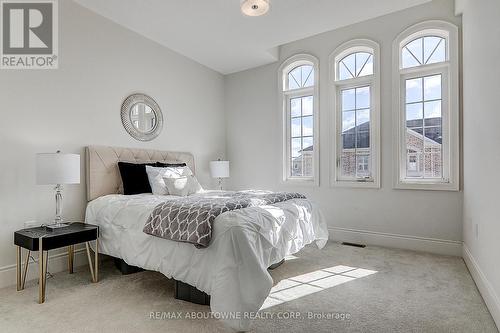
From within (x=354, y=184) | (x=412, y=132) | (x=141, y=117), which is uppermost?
(x=141, y=117)

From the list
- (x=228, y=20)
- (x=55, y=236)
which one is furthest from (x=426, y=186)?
(x=55, y=236)

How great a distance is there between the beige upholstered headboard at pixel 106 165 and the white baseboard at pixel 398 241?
9.34 feet

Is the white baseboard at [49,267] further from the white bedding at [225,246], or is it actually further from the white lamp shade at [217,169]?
the white lamp shade at [217,169]

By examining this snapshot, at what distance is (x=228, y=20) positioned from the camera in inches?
141

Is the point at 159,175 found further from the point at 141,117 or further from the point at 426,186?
the point at 426,186

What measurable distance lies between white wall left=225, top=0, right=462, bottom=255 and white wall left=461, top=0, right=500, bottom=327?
36 cm

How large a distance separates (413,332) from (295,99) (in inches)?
141

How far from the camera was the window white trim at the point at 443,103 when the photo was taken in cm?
339

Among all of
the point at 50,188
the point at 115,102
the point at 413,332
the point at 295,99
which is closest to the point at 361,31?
the point at 295,99

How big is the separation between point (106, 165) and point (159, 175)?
600mm

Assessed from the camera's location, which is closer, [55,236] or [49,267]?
[55,236]

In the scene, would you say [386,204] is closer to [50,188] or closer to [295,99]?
[295,99]

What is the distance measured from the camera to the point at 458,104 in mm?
3363

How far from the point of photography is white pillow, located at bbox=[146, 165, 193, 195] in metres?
3.42
